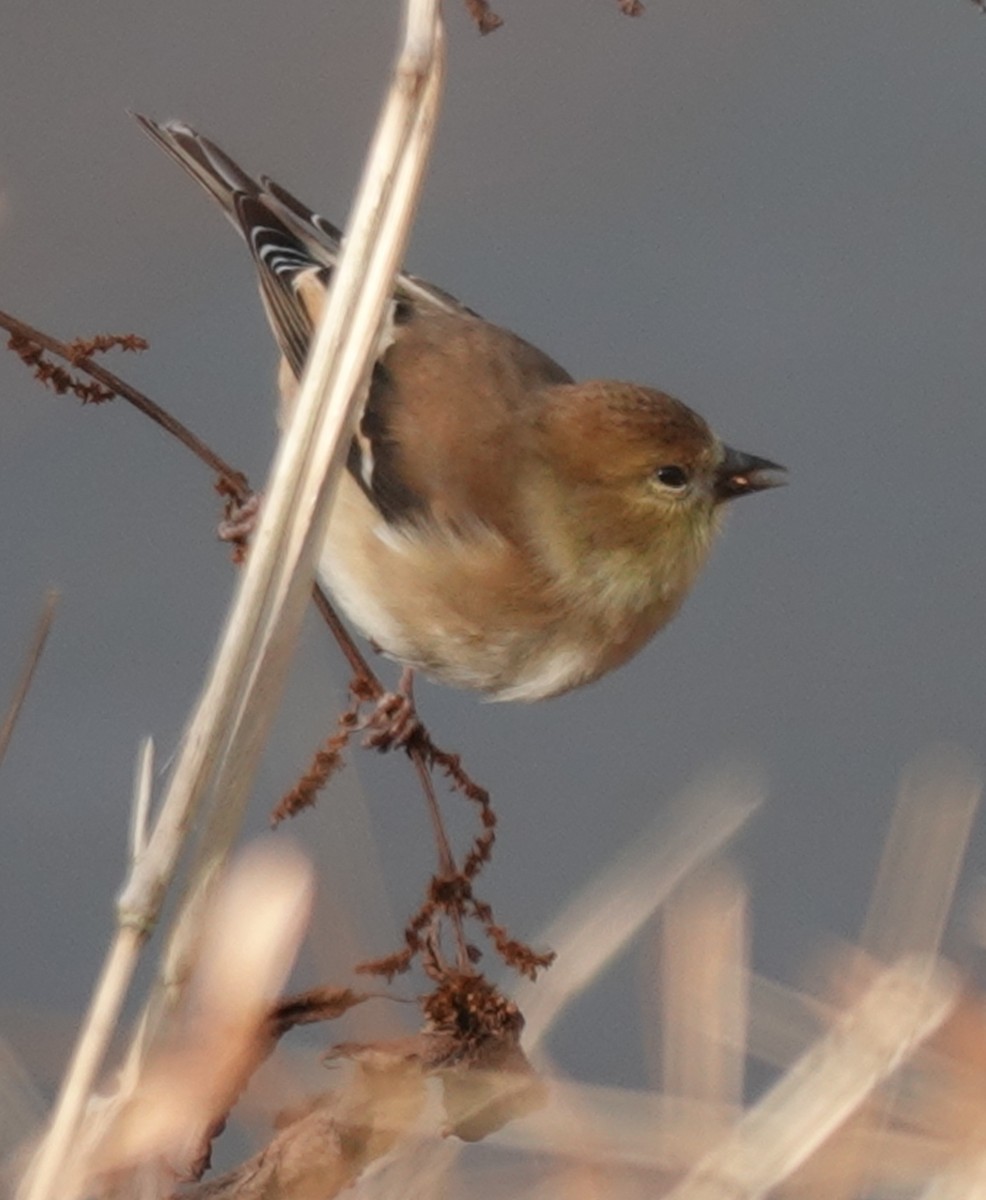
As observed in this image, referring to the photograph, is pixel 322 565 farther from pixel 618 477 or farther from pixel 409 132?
pixel 409 132

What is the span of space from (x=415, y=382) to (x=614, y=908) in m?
1.58

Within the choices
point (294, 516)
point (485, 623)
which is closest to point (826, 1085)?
point (294, 516)

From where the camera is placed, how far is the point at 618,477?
3.18 meters

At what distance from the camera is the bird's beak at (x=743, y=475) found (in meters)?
3.18

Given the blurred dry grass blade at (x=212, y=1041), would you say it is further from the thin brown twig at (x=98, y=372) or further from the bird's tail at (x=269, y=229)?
the bird's tail at (x=269, y=229)

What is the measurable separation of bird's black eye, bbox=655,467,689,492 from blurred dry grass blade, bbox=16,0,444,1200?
1.57 metres

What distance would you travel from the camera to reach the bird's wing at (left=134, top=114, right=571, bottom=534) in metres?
3.24

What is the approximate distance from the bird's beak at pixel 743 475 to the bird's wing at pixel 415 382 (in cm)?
34

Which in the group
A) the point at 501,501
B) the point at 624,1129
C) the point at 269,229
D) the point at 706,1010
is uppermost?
the point at 269,229

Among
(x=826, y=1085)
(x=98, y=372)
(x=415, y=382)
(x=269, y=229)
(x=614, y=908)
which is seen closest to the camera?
(x=826, y=1085)

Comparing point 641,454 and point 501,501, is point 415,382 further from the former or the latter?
point 641,454

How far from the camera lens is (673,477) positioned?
3174 mm

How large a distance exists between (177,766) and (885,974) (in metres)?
0.60

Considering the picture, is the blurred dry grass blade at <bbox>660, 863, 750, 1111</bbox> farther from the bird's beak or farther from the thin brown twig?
the bird's beak
